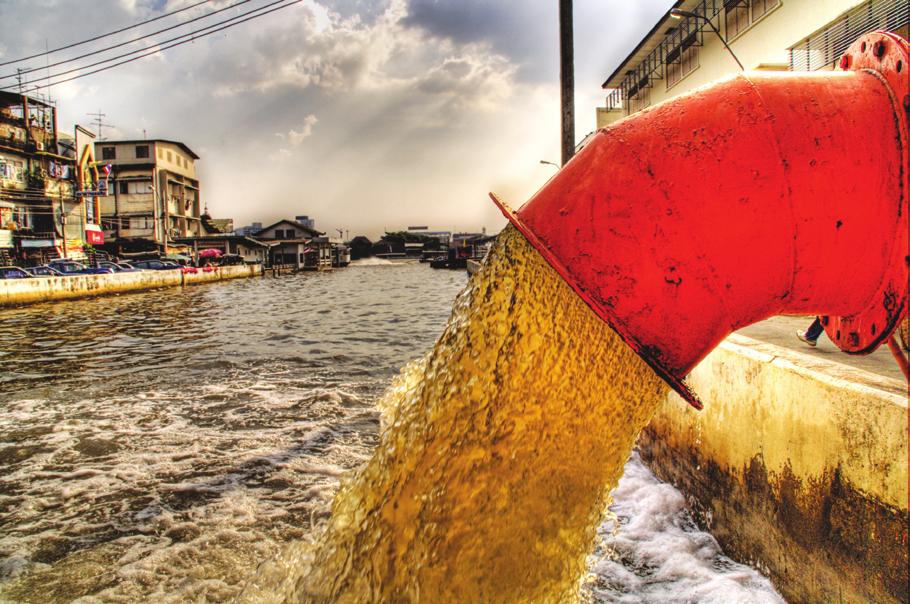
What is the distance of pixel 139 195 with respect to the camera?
46.1 meters

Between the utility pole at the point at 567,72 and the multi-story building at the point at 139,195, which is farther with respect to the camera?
the multi-story building at the point at 139,195

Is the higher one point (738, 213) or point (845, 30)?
point (845, 30)

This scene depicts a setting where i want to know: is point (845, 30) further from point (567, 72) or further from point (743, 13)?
point (567, 72)

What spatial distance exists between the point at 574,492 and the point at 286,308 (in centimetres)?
1678

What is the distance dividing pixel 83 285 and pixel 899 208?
26.2 m

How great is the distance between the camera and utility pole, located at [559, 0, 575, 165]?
29.2 ft

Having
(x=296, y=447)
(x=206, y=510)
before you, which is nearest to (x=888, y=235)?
(x=206, y=510)

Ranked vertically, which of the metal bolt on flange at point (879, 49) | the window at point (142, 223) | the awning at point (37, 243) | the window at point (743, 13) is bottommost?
the metal bolt on flange at point (879, 49)

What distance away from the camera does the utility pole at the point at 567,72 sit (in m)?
8.89

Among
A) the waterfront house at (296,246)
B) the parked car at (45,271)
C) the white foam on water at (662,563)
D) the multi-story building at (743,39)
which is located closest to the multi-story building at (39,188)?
the parked car at (45,271)

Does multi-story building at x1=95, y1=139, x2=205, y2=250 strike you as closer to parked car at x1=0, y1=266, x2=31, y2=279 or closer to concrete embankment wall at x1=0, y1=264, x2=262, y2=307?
concrete embankment wall at x1=0, y1=264, x2=262, y2=307

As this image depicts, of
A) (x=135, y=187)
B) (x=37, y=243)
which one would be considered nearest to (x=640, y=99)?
(x=37, y=243)

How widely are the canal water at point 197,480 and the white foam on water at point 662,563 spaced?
0.4 inches

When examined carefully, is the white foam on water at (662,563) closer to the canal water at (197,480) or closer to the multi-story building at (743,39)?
the canal water at (197,480)
